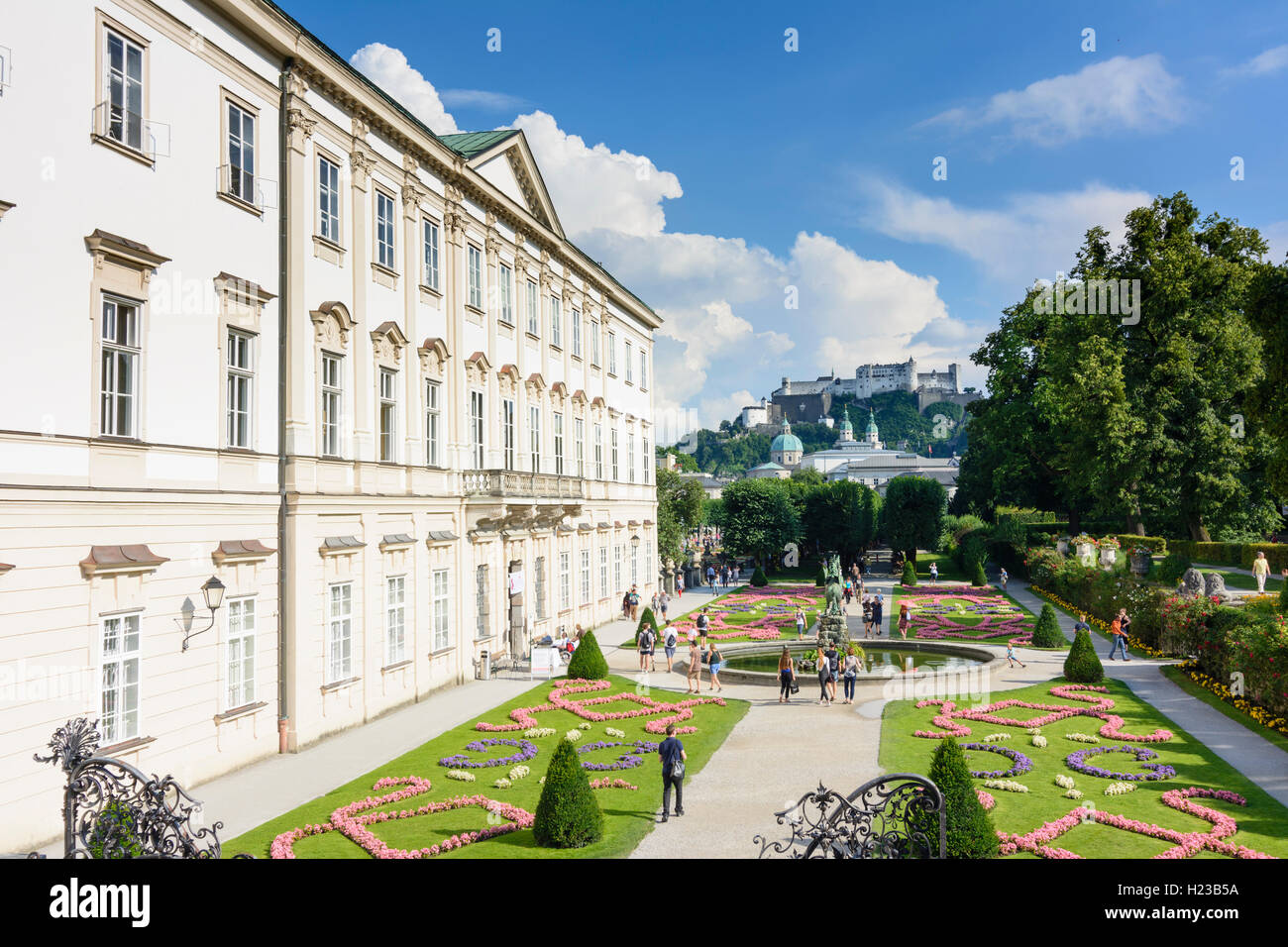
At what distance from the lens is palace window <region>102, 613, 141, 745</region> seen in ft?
53.0

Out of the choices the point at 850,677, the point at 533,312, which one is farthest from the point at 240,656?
the point at 533,312

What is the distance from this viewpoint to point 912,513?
74.6m

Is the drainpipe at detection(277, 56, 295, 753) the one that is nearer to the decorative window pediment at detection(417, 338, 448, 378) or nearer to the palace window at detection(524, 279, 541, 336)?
the decorative window pediment at detection(417, 338, 448, 378)

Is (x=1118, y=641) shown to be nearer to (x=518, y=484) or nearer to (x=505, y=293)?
(x=518, y=484)

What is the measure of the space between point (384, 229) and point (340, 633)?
11.4 meters

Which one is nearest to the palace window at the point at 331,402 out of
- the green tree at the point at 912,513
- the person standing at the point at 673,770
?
the person standing at the point at 673,770

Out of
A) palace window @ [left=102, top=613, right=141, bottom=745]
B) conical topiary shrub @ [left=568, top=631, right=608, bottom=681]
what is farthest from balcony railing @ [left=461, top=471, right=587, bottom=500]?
palace window @ [left=102, top=613, right=141, bottom=745]

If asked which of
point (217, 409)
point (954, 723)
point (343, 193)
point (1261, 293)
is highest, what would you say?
point (343, 193)

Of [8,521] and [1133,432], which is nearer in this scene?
[8,521]

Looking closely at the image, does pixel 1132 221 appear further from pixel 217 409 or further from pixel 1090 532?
pixel 217 409

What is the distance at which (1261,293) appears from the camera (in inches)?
1085

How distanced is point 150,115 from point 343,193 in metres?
7.13

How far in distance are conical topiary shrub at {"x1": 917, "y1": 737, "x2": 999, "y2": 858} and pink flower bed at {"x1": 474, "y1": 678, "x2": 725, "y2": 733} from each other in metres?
11.2

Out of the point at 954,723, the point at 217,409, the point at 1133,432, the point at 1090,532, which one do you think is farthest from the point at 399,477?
the point at 1090,532
